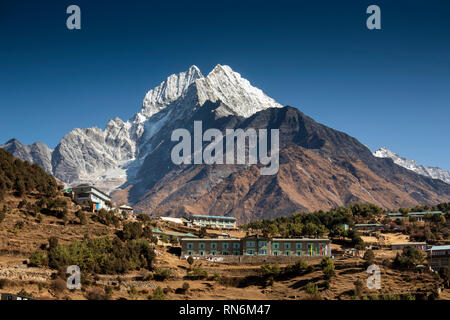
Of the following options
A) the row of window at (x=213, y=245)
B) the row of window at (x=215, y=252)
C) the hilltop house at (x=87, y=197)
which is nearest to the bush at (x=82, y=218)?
the hilltop house at (x=87, y=197)

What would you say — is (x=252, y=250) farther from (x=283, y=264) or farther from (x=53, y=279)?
(x=53, y=279)

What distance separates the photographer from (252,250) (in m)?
112

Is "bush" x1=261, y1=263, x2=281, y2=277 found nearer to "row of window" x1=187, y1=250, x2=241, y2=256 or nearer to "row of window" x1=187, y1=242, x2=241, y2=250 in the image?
"row of window" x1=187, y1=250, x2=241, y2=256

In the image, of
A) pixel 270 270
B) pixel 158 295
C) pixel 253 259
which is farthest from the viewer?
pixel 253 259

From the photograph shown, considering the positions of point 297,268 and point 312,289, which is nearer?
point 312,289

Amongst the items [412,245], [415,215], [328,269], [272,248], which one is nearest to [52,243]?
[272,248]

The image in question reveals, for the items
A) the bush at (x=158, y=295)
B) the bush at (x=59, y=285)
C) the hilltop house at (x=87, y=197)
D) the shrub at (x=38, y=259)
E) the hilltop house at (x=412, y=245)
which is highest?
the hilltop house at (x=87, y=197)

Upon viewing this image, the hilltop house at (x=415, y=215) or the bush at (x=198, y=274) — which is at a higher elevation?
the hilltop house at (x=415, y=215)

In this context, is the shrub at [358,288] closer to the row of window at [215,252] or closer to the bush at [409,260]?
the bush at [409,260]

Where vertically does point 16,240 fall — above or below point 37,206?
below

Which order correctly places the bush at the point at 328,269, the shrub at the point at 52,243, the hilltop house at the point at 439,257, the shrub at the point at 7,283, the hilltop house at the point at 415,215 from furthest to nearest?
the hilltop house at the point at 415,215, the hilltop house at the point at 439,257, the shrub at the point at 52,243, the bush at the point at 328,269, the shrub at the point at 7,283

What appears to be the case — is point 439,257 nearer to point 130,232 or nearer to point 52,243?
point 130,232

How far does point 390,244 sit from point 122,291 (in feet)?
229
